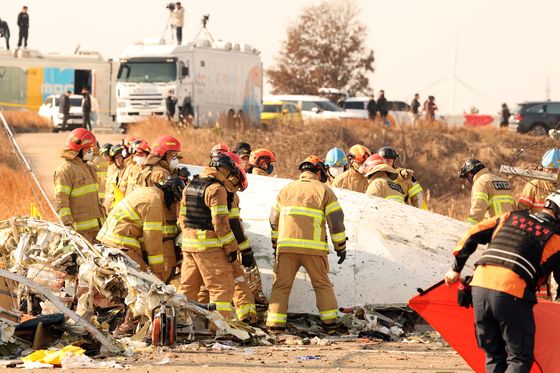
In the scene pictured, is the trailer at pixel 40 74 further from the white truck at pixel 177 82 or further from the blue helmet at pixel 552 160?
the blue helmet at pixel 552 160

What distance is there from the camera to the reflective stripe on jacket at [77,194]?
13.0m

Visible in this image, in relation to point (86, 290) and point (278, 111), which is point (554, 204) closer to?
point (86, 290)

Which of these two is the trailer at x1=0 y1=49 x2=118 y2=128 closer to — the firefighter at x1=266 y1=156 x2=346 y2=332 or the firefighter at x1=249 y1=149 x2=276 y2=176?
A: the firefighter at x1=249 y1=149 x2=276 y2=176

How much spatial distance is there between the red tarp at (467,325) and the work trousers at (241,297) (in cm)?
255

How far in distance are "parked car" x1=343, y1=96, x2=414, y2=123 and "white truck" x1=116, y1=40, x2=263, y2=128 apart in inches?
253

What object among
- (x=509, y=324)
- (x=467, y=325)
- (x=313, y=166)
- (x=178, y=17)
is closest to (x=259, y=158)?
(x=313, y=166)

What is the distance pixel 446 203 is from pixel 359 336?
21.7m

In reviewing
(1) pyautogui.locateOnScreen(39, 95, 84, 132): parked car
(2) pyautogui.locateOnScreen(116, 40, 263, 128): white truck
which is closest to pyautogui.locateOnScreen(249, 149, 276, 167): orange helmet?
(2) pyautogui.locateOnScreen(116, 40, 263, 128): white truck

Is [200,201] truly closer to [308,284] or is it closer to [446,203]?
[308,284]

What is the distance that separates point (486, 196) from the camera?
13.9 metres

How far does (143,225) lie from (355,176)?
15.3 feet

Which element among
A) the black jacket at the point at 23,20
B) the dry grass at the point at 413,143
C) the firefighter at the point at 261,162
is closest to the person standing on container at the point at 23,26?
the black jacket at the point at 23,20

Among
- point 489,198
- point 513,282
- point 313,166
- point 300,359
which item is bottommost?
point 300,359

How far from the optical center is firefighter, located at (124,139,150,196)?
14.2m
